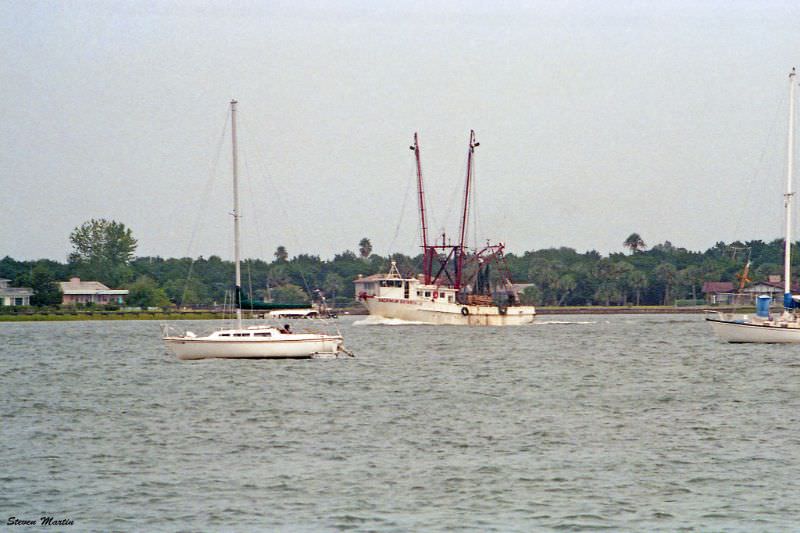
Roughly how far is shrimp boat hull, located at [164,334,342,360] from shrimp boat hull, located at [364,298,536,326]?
71.7m

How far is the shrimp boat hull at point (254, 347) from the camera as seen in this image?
2744 inches

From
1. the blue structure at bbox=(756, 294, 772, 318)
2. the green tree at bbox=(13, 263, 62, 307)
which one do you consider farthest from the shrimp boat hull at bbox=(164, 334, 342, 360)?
the green tree at bbox=(13, 263, 62, 307)

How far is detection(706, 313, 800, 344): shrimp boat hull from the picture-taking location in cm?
8625

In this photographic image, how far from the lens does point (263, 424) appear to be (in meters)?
44.0

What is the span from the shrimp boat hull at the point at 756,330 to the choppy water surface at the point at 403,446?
13.1 meters

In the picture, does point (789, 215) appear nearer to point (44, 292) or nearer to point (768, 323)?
point (768, 323)

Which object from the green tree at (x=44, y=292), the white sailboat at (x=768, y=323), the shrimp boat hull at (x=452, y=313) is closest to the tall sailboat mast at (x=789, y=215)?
the white sailboat at (x=768, y=323)

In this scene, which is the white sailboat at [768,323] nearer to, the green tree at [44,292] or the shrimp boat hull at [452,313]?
the shrimp boat hull at [452,313]

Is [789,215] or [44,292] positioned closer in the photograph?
[789,215]

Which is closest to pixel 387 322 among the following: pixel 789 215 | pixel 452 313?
pixel 452 313

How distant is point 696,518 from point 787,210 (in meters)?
71.5

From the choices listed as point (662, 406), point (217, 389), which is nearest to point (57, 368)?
point (217, 389)

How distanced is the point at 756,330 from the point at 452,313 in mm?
58799

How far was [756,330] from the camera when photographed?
87750 millimetres
